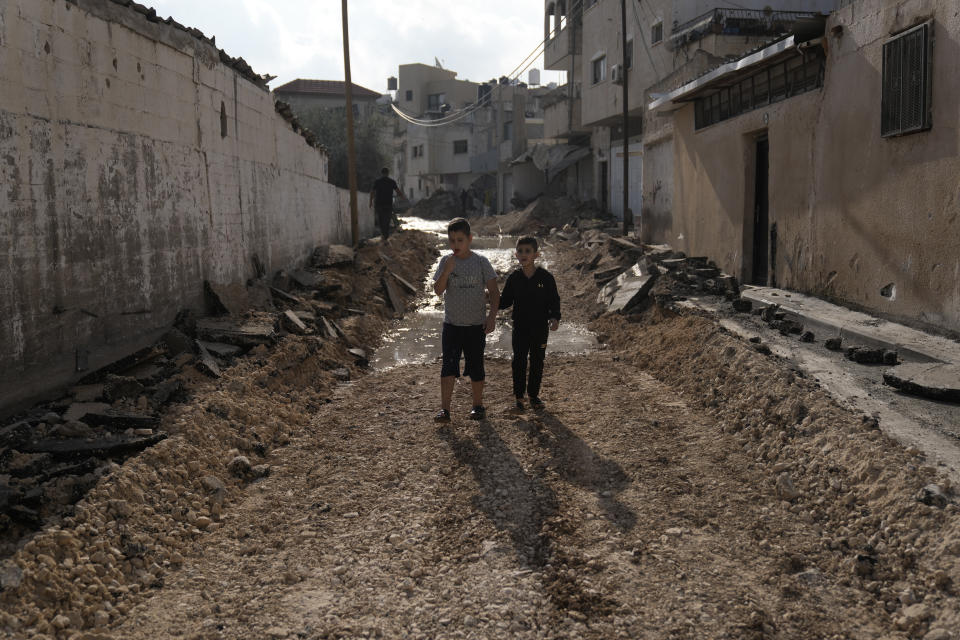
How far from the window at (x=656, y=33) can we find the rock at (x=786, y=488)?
21.0 meters

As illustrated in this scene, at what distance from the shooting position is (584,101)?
97.4 feet

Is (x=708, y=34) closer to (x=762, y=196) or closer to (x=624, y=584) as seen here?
(x=762, y=196)

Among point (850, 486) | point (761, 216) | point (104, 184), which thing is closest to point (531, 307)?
point (850, 486)

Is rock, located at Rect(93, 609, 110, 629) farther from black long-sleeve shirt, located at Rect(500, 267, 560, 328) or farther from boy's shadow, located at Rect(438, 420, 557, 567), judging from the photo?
black long-sleeve shirt, located at Rect(500, 267, 560, 328)

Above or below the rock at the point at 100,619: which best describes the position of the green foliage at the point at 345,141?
above

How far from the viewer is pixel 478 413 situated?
6.74 metres

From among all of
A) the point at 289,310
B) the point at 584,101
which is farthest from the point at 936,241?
the point at 584,101

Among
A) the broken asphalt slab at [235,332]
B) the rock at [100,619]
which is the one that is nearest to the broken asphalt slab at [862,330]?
the broken asphalt slab at [235,332]

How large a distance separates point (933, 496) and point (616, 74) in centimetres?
2487

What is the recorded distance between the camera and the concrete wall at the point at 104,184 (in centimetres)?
528

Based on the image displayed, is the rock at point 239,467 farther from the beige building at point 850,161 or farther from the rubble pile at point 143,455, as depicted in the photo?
the beige building at point 850,161

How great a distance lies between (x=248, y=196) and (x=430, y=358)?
11.7 feet

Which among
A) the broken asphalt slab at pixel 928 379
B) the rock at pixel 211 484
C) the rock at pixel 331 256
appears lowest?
the rock at pixel 211 484

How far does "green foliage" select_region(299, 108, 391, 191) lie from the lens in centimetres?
4144
